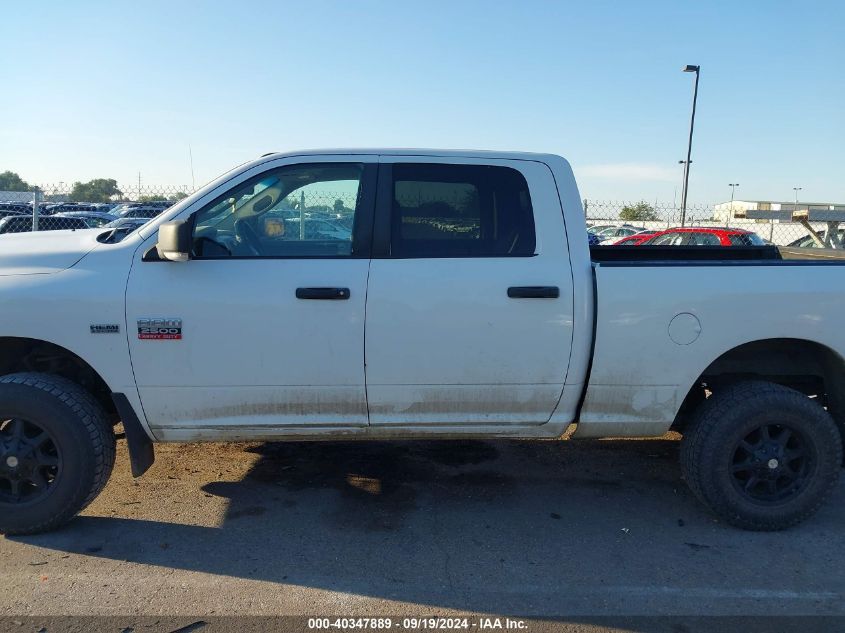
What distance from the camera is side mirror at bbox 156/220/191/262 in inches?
128

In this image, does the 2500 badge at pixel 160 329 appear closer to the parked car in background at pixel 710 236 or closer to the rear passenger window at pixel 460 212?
the rear passenger window at pixel 460 212

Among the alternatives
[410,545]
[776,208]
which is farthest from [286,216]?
[776,208]

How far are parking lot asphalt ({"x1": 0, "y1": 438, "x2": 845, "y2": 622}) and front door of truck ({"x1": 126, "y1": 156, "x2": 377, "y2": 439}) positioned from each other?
0.64m

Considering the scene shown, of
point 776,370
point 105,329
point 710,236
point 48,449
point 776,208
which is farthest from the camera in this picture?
point 776,208

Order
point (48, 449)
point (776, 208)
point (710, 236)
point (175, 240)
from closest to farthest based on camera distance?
point (175, 240) < point (48, 449) < point (710, 236) < point (776, 208)

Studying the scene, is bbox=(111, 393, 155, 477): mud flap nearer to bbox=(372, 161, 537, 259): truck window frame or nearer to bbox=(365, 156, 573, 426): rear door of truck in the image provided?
bbox=(365, 156, 573, 426): rear door of truck

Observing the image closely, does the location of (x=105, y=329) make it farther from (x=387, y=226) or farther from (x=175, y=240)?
(x=387, y=226)

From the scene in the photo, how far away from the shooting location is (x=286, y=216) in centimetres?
364

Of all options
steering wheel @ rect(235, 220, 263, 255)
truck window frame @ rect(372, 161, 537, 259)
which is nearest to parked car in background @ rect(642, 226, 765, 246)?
truck window frame @ rect(372, 161, 537, 259)

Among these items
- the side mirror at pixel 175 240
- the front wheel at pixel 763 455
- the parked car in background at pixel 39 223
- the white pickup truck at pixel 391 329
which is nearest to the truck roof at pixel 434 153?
the white pickup truck at pixel 391 329

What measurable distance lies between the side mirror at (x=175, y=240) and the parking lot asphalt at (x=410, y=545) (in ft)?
4.99

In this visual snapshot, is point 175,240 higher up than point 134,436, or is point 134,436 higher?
point 175,240

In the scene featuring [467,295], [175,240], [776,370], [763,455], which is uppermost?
[175,240]

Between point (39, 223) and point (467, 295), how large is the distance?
10779 millimetres
